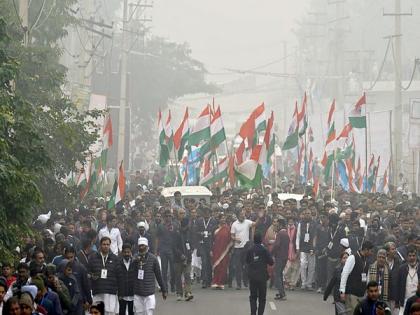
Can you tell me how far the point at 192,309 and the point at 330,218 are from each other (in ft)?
13.3

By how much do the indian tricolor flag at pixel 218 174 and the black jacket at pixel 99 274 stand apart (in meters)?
14.6

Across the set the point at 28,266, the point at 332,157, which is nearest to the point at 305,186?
the point at 332,157

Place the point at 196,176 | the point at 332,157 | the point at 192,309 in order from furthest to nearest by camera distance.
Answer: the point at 196,176 < the point at 332,157 < the point at 192,309

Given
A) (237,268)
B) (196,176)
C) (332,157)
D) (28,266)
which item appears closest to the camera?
(28,266)

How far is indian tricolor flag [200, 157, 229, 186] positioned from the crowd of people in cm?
87

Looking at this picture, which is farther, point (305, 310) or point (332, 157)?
point (332, 157)

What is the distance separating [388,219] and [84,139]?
6.14 meters

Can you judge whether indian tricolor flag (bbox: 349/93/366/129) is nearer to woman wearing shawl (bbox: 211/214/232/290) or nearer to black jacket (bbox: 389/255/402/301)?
woman wearing shawl (bbox: 211/214/232/290)

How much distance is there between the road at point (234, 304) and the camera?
2294cm

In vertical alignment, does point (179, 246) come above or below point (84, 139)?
below

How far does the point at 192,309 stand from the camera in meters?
23.3

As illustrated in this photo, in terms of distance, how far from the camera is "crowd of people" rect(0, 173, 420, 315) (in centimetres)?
1759

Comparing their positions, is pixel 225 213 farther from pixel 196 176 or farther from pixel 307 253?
pixel 196 176

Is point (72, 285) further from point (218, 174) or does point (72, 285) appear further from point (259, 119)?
point (259, 119)
